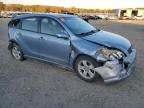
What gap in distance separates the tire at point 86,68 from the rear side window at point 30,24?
1832 mm

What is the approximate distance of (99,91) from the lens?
4574 mm

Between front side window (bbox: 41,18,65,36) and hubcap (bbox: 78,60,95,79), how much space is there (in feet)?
3.33

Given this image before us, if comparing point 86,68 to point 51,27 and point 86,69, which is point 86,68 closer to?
point 86,69

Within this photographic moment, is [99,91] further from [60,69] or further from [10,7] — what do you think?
[10,7]

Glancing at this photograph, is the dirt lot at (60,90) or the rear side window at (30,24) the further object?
the rear side window at (30,24)

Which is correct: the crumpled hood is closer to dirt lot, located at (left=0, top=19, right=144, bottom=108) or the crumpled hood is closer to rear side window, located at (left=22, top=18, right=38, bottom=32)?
dirt lot, located at (left=0, top=19, right=144, bottom=108)

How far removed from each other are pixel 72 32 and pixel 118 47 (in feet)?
4.05

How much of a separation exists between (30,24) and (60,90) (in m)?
2.65

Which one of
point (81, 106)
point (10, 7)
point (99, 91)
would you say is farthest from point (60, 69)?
point (10, 7)

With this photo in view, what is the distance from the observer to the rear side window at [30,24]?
6127 mm

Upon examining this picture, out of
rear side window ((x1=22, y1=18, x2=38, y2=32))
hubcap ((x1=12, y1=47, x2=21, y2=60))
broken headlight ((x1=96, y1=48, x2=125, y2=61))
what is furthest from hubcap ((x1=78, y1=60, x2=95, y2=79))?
hubcap ((x1=12, y1=47, x2=21, y2=60))

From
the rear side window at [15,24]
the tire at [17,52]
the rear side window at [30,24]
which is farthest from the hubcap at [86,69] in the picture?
the rear side window at [15,24]

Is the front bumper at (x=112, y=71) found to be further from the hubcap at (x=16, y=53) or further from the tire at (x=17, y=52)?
the hubcap at (x=16, y=53)

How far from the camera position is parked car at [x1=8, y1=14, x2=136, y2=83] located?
466 cm
